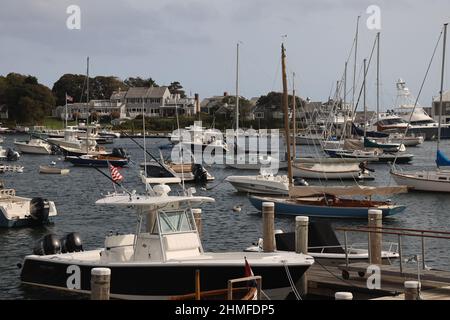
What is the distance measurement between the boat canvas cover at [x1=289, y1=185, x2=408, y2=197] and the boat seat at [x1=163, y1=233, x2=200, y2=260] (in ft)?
70.1

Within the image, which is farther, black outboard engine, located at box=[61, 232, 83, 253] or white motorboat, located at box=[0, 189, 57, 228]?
white motorboat, located at box=[0, 189, 57, 228]

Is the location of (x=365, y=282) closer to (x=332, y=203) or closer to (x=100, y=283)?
(x=100, y=283)

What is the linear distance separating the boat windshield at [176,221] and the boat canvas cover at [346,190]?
70.0 feet

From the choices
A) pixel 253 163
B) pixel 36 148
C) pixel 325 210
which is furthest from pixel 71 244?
pixel 36 148

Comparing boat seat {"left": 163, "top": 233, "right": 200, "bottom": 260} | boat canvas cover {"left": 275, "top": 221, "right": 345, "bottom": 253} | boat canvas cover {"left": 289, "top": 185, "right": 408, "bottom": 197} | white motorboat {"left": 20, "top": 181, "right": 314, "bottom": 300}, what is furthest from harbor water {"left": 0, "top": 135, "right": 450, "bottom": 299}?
Result: boat canvas cover {"left": 275, "top": 221, "right": 345, "bottom": 253}

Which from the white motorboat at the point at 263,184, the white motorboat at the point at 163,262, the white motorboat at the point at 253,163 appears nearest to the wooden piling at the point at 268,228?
the white motorboat at the point at 163,262

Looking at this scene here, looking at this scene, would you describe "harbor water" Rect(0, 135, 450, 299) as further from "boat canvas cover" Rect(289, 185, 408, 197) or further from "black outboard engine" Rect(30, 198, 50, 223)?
"boat canvas cover" Rect(289, 185, 408, 197)

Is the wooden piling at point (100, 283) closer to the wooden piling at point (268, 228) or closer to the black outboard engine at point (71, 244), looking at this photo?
the wooden piling at point (268, 228)

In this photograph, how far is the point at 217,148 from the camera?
4449 inches

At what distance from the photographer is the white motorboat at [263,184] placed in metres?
57.6

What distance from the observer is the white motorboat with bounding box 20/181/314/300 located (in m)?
22.1
